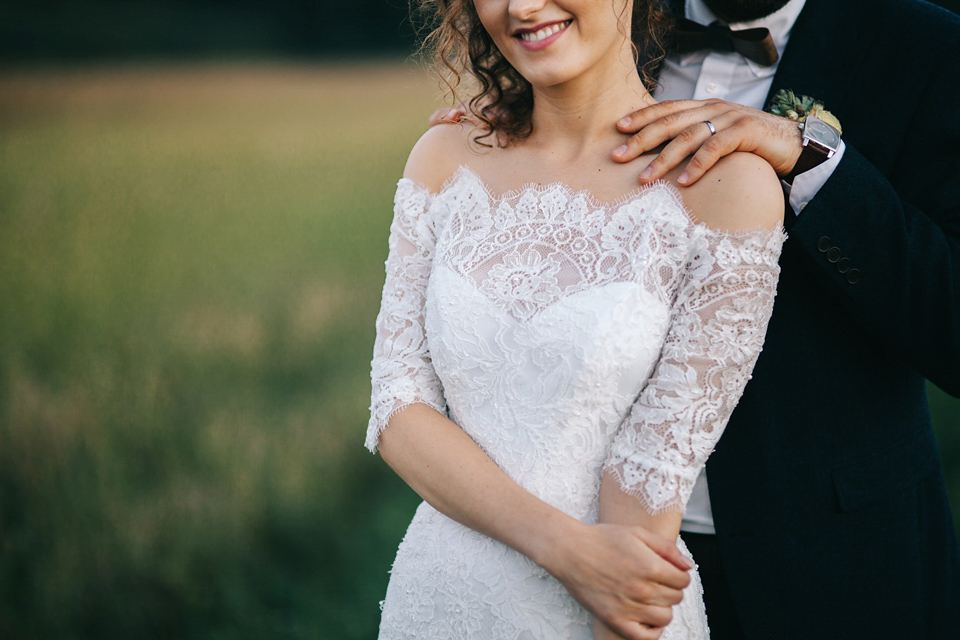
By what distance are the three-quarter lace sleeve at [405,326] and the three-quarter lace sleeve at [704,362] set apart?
0.48 metres

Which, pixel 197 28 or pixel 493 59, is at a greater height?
pixel 493 59

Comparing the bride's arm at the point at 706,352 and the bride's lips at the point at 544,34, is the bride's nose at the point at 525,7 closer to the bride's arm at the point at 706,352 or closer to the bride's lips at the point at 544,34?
the bride's lips at the point at 544,34

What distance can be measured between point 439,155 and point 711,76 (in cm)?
66

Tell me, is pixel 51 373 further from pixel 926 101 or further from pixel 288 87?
pixel 926 101

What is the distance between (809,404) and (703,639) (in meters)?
0.51

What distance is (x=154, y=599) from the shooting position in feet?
10.3

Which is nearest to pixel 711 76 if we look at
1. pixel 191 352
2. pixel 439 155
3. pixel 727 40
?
pixel 727 40

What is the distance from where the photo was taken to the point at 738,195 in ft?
4.19

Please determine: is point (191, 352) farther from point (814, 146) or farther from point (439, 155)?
point (814, 146)

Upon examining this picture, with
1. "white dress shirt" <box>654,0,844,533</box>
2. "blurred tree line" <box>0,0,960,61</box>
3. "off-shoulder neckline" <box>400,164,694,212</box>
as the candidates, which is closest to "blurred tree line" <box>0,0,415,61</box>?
"blurred tree line" <box>0,0,960,61</box>

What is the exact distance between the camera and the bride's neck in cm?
152

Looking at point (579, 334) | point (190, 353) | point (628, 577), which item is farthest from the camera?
point (190, 353)

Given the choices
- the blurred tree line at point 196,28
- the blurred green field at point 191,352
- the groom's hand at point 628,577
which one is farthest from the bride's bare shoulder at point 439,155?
the blurred green field at point 191,352

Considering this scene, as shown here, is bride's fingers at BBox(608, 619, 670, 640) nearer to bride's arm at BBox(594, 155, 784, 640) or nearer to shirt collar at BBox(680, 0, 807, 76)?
bride's arm at BBox(594, 155, 784, 640)
